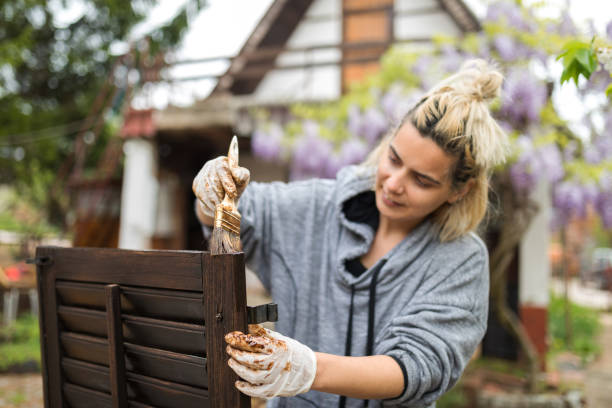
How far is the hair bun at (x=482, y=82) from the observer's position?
1488mm

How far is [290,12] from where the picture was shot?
788cm

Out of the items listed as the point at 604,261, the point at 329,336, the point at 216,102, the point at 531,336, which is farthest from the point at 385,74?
the point at 604,261

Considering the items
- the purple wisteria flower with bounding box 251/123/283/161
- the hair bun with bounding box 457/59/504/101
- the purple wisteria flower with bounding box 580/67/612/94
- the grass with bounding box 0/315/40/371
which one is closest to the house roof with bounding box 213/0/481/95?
the purple wisteria flower with bounding box 251/123/283/161

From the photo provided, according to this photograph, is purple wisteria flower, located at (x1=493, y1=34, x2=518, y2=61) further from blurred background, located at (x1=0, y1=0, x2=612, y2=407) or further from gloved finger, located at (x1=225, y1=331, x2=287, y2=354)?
gloved finger, located at (x1=225, y1=331, x2=287, y2=354)

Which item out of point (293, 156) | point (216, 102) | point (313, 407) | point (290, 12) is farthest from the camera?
point (290, 12)

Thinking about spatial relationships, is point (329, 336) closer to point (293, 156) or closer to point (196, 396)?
point (196, 396)

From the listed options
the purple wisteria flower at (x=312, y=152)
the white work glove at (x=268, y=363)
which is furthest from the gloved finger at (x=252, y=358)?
the purple wisteria flower at (x=312, y=152)

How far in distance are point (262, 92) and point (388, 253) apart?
268 inches

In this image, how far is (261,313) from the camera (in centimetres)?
103

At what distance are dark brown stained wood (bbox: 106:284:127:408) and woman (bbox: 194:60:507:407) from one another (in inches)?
13.0

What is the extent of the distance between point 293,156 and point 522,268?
315 cm

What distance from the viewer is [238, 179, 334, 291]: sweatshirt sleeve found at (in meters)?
1.65

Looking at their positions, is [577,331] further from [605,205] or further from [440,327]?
[440,327]

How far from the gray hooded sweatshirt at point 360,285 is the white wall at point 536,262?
4.71 meters
